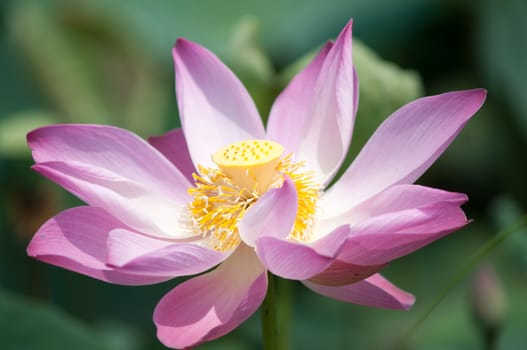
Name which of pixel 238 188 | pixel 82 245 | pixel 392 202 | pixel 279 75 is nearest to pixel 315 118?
pixel 238 188

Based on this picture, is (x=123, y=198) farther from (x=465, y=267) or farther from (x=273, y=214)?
(x=465, y=267)

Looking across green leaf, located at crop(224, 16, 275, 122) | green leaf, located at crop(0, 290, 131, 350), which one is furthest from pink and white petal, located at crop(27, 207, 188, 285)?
green leaf, located at crop(224, 16, 275, 122)

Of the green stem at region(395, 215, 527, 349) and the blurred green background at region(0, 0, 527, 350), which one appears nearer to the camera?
the green stem at region(395, 215, 527, 349)

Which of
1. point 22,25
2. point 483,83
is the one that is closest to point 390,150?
point 483,83

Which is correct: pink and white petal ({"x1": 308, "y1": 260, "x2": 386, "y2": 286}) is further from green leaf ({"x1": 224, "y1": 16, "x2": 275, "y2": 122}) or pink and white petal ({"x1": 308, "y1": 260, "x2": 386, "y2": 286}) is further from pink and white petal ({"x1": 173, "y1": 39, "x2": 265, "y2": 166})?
green leaf ({"x1": 224, "y1": 16, "x2": 275, "y2": 122})

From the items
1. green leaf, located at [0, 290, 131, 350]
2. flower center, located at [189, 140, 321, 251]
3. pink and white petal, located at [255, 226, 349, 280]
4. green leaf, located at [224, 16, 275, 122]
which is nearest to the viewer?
pink and white petal, located at [255, 226, 349, 280]

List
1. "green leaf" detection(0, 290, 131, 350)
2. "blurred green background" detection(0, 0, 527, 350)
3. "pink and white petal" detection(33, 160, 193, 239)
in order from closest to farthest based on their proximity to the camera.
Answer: "pink and white petal" detection(33, 160, 193, 239) < "green leaf" detection(0, 290, 131, 350) < "blurred green background" detection(0, 0, 527, 350)
